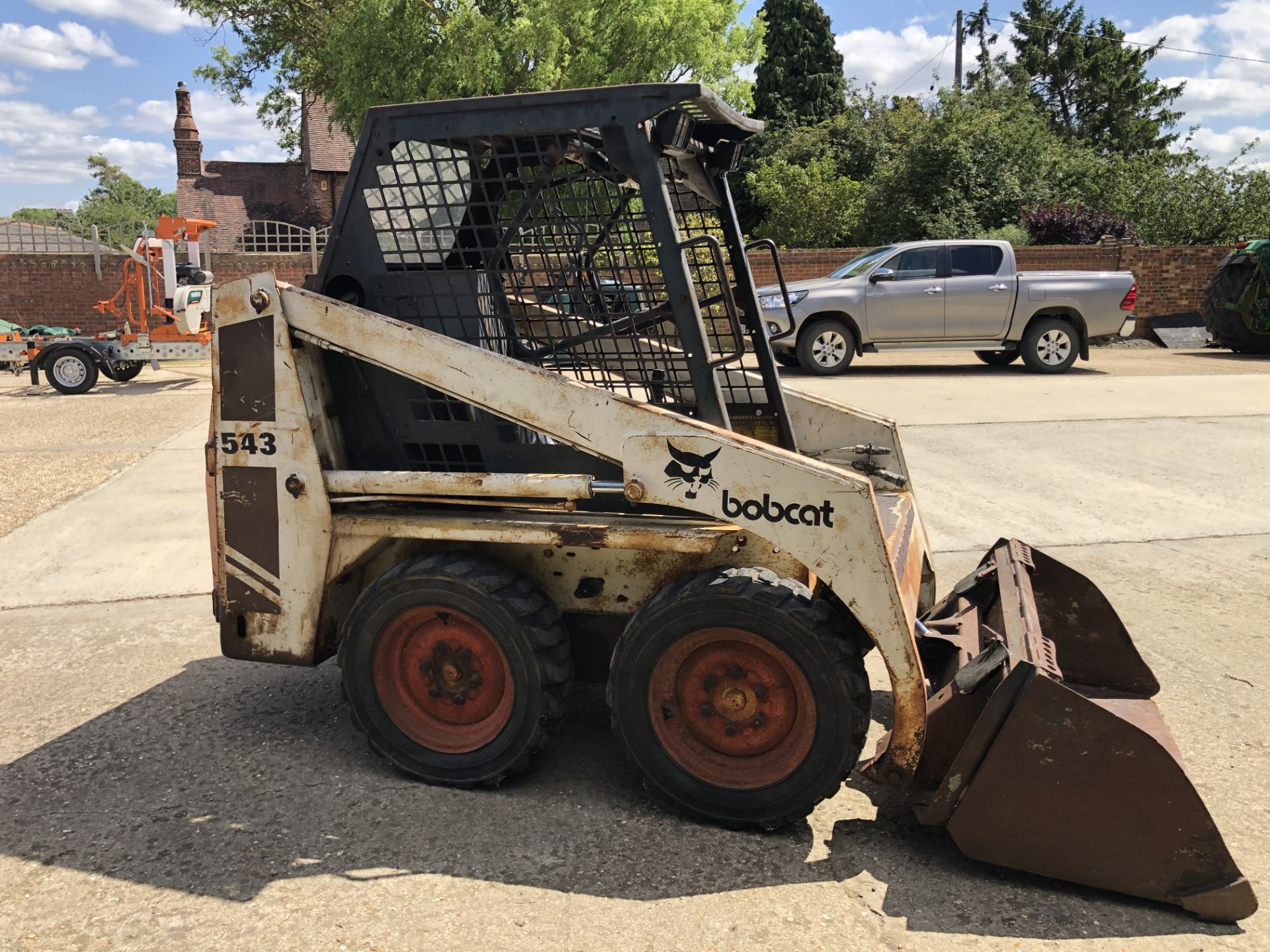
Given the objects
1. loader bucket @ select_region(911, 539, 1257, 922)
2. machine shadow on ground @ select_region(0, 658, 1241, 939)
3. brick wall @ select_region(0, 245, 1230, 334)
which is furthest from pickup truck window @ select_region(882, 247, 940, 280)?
loader bucket @ select_region(911, 539, 1257, 922)

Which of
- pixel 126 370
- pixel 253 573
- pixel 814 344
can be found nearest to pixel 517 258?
pixel 253 573

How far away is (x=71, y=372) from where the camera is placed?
49.2ft

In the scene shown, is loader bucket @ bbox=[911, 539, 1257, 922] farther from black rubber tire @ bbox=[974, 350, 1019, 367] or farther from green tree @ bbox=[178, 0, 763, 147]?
green tree @ bbox=[178, 0, 763, 147]

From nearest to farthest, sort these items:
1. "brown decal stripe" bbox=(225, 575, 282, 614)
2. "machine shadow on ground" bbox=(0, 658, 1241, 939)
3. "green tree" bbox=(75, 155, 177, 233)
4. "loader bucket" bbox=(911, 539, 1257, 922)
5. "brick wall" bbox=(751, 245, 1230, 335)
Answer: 1. "loader bucket" bbox=(911, 539, 1257, 922)
2. "machine shadow on ground" bbox=(0, 658, 1241, 939)
3. "brown decal stripe" bbox=(225, 575, 282, 614)
4. "brick wall" bbox=(751, 245, 1230, 335)
5. "green tree" bbox=(75, 155, 177, 233)

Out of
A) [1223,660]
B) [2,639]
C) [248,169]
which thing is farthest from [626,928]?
[248,169]

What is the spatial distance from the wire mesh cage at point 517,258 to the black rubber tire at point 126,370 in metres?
13.7

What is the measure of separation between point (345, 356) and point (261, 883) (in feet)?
Result: 5.73

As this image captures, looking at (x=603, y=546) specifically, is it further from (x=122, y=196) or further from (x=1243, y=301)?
(x=122, y=196)

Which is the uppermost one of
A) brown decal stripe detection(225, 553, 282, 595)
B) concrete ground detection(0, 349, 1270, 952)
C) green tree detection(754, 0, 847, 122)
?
green tree detection(754, 0, 847, 122)

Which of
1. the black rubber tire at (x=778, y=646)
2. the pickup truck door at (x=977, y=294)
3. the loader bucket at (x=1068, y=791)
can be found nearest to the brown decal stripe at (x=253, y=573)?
the black rubber tire at (x=778, y=646)

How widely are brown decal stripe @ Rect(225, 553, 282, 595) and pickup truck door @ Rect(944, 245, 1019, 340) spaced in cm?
1285

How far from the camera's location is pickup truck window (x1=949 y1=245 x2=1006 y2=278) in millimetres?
14828

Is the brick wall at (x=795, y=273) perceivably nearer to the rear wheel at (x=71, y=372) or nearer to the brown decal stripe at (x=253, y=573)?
the rear wheel at (x=71, y=372)

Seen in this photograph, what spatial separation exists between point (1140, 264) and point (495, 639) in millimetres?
21808
